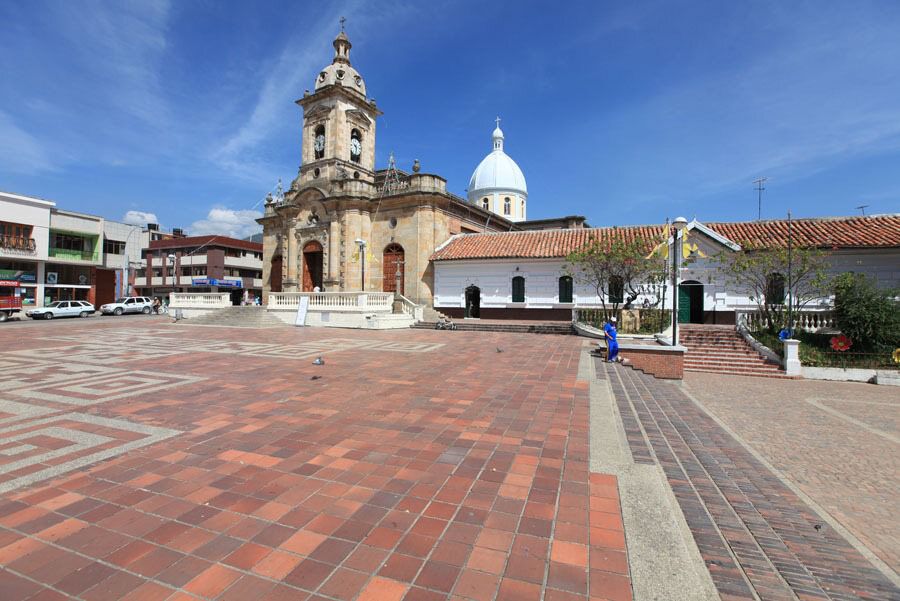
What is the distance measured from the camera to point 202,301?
27.7 meters

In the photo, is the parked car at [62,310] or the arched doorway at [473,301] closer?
the arched doorway at [473,301]

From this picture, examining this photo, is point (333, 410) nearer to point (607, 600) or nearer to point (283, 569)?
point (283, 569)

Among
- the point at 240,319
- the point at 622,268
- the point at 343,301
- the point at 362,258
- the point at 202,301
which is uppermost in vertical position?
the point at 362,258

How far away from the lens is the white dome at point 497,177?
134 ft

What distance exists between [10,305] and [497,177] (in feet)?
133

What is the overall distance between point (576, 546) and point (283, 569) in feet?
6.28

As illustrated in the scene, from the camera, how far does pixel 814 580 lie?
271cm

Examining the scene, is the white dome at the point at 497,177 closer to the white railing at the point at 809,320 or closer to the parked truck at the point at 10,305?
the white railing at the point at 809,320

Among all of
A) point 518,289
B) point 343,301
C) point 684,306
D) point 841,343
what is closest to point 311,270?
point 343,301

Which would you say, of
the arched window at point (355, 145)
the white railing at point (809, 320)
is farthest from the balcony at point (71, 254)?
the white railing at point (809, 320)

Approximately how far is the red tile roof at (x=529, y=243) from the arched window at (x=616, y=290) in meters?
3.00

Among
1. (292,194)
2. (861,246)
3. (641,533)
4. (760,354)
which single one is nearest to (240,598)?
(641,533)

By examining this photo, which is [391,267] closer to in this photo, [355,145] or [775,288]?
[355,145]

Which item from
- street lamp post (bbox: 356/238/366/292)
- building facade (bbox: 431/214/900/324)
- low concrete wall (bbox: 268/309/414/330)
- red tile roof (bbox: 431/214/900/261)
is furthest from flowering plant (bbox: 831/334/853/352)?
street lamp post (bbox: 356/238/366/292)
